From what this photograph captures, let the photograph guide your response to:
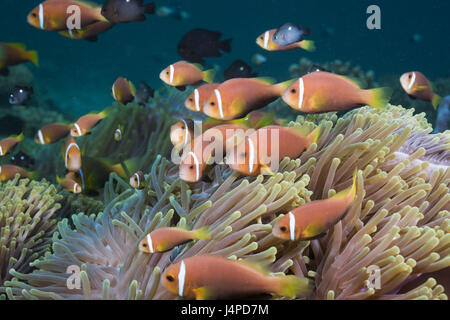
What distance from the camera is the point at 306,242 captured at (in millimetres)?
1498

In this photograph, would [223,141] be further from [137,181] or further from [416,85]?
[416,85]

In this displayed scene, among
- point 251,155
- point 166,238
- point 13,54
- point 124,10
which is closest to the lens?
point 166,238

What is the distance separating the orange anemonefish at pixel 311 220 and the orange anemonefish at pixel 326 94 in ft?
2.37

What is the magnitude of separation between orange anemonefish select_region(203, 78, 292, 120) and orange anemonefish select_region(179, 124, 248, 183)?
11 centimetres

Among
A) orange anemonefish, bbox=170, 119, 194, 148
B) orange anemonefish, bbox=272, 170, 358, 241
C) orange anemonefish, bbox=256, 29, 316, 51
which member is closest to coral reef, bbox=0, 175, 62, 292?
orange anemonefish, bbox=170, 119, 194, 148

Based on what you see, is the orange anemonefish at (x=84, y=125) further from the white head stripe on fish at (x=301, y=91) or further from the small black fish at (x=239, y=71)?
the white head stripe on fish at (x=301, y=91)

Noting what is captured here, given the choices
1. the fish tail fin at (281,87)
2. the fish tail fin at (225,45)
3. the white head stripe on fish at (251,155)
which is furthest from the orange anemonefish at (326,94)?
the fish tail fin at (225,45)

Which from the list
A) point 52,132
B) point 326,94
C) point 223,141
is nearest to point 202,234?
point 223,141

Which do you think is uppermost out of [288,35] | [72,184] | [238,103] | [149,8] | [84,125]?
[149,8]

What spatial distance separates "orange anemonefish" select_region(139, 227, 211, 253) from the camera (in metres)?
1.45

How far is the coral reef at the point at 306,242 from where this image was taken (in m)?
1.42

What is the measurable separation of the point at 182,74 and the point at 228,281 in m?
2.36
